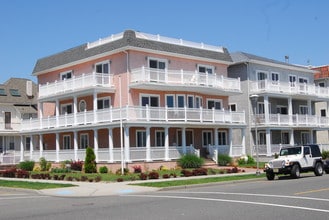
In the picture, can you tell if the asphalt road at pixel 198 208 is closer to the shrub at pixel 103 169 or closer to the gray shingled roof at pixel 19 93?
the shrub at pixel 103 169

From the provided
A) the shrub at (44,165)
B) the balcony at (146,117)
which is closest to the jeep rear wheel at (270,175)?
the balcony at (146,117)

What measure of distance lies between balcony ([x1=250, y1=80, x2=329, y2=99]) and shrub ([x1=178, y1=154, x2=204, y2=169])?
14.5m

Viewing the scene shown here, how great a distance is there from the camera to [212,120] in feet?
129

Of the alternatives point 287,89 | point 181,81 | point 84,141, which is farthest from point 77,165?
point 287,89

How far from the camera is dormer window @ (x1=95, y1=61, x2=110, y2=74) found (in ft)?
129

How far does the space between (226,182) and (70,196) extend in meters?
8.30

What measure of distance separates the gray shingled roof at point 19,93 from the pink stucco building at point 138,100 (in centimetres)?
1487

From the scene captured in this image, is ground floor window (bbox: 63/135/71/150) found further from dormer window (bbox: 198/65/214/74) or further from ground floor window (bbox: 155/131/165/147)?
dormer window (bbox: 198/65/214/74)

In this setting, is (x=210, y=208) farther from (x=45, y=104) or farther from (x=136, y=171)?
(x=45, y=104)

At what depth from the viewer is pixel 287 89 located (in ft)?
161

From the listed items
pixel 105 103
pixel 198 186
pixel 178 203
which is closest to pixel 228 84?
pixel 105 103

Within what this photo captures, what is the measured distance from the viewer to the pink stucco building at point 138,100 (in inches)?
1398

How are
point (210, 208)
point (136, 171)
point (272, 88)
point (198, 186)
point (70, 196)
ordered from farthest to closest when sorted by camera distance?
point (272, 88)
point (136, 171)
point (198, 186)
point (70, 196)
point (210, 208)

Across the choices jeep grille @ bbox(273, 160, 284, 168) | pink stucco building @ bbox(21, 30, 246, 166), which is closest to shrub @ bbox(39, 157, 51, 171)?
pink stucco building @ bbox(21, 30, 246, 166)
